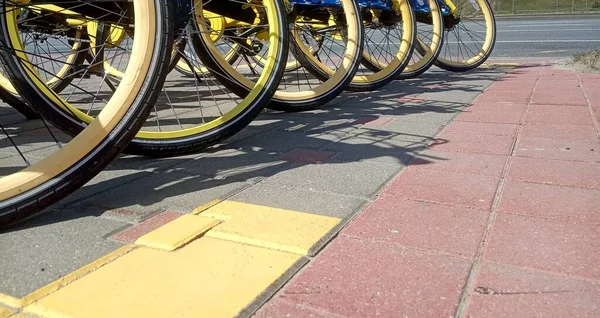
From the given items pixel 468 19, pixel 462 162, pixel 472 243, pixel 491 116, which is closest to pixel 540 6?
pixel 468 19

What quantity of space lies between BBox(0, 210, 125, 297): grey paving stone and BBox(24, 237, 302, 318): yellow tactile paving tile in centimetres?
12

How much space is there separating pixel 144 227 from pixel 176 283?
1.78 feet

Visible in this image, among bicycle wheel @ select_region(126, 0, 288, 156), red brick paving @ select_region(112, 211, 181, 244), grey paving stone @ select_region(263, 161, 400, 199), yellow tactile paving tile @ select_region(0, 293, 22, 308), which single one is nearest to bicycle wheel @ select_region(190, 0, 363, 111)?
bicycle wheel @ select_region(126, 0, 288, 156)

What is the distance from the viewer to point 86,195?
2857 mm

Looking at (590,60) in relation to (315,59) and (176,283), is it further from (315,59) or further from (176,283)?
(176,283)

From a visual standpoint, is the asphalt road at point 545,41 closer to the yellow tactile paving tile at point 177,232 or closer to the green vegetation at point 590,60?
the green vegetation at point 590,60

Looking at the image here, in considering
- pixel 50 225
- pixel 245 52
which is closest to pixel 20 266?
pixel 50 225

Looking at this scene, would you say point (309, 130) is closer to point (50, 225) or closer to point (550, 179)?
point (550, 179)

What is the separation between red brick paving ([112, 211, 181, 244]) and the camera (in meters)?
2.34

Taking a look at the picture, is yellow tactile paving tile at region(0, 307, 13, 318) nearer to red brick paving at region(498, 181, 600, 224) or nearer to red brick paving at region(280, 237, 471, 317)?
red brick paving at region(280, 237, 471, 317)

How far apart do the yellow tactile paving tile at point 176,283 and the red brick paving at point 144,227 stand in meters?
0.13

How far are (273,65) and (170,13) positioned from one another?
1183mm

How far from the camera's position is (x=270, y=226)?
8.05 ft

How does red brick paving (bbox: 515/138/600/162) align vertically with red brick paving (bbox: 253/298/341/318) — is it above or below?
below
